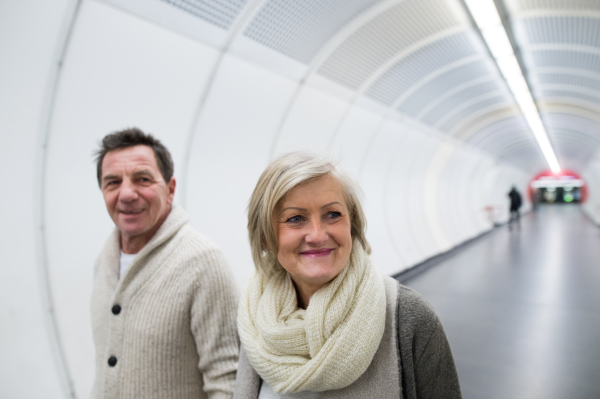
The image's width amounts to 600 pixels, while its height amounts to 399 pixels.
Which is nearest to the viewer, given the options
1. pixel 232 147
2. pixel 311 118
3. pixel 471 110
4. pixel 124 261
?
pixel 124 261

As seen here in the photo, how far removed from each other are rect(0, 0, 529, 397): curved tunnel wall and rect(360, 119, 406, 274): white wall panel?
3231 mm

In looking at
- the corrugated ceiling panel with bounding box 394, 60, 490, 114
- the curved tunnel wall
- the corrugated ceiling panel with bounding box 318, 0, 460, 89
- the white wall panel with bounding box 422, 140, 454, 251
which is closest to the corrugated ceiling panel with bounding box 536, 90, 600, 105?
the white wall panel with bounding box 422, 140, 454, 251

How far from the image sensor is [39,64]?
3402mm

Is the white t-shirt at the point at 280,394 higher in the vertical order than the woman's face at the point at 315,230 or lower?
lower

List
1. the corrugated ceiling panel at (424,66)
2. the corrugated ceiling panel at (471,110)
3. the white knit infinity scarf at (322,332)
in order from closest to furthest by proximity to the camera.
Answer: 1. the white knit infinity scarf at (322,332)
2. the corrugated ceiling panel at (424,66)
3. the corrugated ceiling panel at (471,110)

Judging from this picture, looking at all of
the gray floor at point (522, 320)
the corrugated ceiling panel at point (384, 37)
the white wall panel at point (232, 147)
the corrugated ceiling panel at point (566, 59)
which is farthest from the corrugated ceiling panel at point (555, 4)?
the gray floor at point (522, 320)

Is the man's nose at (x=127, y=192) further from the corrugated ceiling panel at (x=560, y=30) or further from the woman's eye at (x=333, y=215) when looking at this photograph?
the corrugated ceiling panel at (x=560, y=30)

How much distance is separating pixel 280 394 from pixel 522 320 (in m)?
6.38

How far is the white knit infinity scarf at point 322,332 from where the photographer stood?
152 centimetres

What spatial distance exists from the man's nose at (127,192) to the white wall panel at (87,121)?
A: 204 centimetres

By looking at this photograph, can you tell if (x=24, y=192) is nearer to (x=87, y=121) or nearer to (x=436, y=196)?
(x=87, y=121)

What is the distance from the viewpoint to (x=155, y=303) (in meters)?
2.11

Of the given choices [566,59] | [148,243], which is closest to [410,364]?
[148,243]

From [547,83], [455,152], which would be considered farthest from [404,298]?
[455,152]
